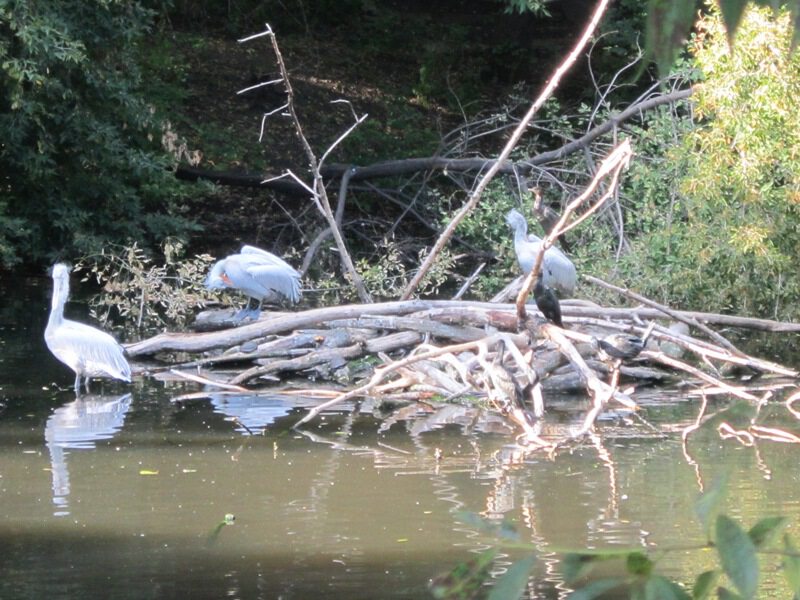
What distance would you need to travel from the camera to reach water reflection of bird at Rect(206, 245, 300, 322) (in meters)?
9.50

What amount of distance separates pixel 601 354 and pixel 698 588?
20.3 feet

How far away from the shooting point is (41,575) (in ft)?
14.9

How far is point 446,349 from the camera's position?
7.27 meters

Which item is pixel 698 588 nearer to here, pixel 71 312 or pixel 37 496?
pixel 37 496

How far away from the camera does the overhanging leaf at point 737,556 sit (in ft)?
3.83

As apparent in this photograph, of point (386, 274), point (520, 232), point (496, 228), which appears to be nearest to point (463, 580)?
point (520, 232)

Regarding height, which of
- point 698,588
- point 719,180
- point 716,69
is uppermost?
point 716,69

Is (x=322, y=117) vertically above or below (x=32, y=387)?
above

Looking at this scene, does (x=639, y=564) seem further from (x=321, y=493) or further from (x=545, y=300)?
(x=545, y=300)

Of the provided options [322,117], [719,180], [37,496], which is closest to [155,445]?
[37,496]

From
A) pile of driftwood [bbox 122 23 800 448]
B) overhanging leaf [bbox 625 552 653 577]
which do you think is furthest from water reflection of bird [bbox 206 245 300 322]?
overhanging leaf [bbox 625 552 653 577]

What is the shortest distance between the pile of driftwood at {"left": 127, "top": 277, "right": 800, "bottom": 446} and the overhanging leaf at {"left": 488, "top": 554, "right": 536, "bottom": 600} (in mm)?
6021

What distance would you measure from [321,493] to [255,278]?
4.02m

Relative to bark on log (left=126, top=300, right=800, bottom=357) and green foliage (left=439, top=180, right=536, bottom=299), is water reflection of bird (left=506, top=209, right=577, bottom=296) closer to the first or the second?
bark on log (left=126, top=300, right=800, bottom=357)
